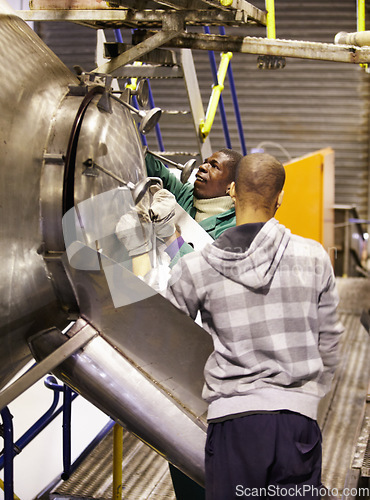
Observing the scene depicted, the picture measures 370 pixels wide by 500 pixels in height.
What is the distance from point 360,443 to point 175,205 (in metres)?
2.02

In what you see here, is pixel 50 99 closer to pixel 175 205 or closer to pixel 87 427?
pixel 175 205

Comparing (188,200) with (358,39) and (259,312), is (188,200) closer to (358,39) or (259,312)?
(259,312)

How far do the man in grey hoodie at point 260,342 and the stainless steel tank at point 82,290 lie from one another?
126 millimetres

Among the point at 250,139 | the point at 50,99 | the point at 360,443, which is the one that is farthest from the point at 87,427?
the point at 250,139

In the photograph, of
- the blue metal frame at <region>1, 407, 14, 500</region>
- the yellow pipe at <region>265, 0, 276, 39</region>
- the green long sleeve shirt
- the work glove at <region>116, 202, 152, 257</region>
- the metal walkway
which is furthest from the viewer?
the metal walkway

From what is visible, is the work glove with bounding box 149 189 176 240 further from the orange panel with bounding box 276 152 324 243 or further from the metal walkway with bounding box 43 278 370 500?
the orange panel with bounding box 276 152 324 243

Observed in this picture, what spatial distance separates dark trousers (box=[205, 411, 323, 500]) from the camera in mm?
1859

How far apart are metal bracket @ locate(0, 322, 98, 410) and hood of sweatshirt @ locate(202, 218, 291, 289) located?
492 mm

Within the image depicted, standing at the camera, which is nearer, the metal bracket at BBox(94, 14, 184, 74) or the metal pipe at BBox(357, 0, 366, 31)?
the metal bracket at BBox(94, 14, 184, 74)

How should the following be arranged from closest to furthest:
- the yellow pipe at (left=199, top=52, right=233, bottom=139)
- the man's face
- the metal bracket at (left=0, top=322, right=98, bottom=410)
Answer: the metal bracket at (left=0, top=322, right=98, bottom=410), the man's face, the yellow pipe at (left=199, top=52, right=233, bottom=139)

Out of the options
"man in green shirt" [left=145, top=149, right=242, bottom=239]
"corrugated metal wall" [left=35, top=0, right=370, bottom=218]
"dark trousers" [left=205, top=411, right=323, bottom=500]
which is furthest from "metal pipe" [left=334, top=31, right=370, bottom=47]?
"corrugated metal wall" [left=35, top=0, right=370, bottom=218]

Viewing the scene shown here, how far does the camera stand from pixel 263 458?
186 cm

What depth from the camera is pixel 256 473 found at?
6.12ft

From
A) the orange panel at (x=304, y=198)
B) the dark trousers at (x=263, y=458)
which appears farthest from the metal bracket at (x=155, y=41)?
the orange panel at (x=304, y=198)
